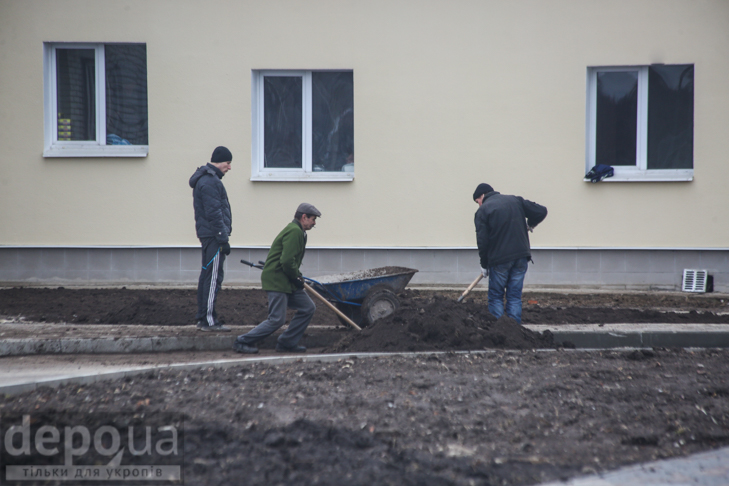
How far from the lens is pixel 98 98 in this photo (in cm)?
1045

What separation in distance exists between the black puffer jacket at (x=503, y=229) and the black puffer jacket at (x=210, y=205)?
10.1 ft

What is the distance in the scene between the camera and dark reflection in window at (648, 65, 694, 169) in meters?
10.1

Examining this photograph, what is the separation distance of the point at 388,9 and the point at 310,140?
103 inches

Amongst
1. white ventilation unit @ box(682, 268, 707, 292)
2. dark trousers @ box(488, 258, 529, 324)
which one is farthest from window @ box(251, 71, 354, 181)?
white ventilation unit @ box(682, 268, 707, 292)

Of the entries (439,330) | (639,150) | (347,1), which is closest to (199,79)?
(347,1)

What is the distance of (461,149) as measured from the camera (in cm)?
1014

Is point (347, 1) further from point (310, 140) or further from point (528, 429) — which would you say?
point (528, 429)

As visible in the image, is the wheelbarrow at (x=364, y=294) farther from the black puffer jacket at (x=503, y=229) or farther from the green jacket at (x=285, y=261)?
the black puffer jacket at (x=503, y=229)

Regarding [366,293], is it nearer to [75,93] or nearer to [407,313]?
[407,313]

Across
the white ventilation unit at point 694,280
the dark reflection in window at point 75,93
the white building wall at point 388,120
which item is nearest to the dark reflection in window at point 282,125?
the white building wall at point 388,120

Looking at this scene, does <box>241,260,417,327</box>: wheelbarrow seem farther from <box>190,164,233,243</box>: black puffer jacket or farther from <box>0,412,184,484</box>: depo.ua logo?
<box>0,412,184,484</box>: depo.ua logo

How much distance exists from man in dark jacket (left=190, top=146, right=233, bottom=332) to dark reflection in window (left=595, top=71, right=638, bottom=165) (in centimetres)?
677

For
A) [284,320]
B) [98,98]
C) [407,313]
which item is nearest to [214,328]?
[284,320]

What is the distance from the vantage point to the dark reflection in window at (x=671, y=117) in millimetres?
10117
